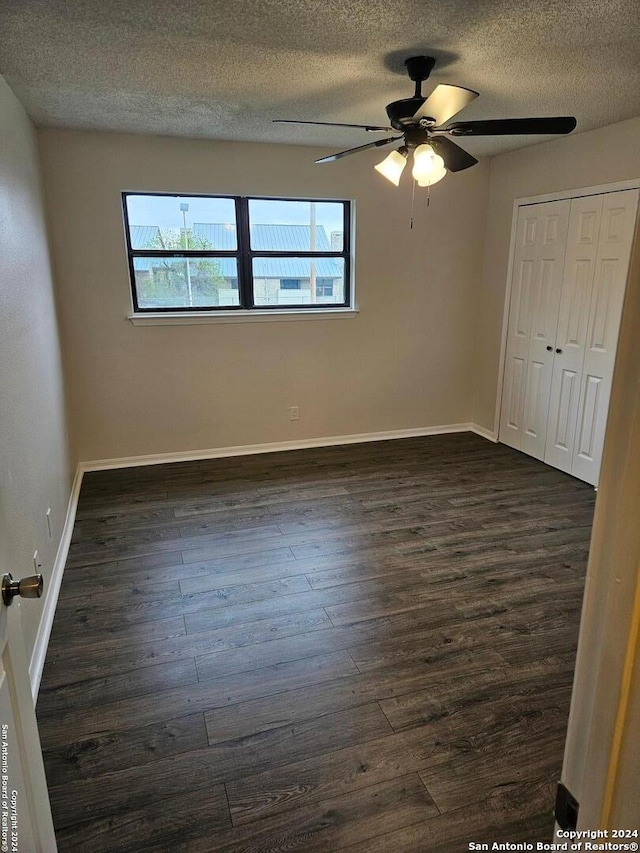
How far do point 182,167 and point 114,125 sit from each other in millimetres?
559

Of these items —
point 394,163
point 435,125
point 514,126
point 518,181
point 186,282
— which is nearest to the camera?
point 514,126

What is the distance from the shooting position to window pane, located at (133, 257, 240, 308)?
4289mm

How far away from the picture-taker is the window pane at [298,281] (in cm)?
455

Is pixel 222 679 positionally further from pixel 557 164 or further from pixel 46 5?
pixel 557 164

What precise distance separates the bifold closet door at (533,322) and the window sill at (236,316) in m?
1.46

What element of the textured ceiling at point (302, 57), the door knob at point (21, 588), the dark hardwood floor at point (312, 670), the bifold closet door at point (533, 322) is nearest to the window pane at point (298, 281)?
the textured ceiling at point (302, 57)

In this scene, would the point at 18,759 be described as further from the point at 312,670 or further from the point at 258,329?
the point at 258,329

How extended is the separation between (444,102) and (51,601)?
2911 millimetres

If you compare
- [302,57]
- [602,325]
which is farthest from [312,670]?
[602,325]

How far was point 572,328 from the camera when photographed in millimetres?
4125

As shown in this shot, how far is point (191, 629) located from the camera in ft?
8.09

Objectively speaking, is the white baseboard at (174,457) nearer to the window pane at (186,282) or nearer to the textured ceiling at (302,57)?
the window pane at (186,282)

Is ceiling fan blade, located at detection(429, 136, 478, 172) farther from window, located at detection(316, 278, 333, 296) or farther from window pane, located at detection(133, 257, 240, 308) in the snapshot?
window pane, located at detection(133, 257, 240, 308)

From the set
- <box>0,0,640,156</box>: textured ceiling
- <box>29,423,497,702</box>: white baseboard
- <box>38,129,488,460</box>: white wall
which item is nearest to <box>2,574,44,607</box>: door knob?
<box>29,423,497,702</box>: white baseboard
